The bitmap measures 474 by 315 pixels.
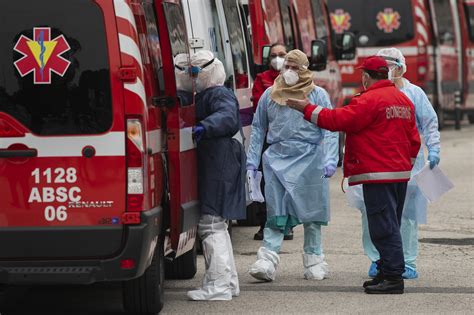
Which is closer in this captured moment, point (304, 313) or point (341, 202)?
point (304, 313)

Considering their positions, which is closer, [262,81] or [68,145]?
[68,145]

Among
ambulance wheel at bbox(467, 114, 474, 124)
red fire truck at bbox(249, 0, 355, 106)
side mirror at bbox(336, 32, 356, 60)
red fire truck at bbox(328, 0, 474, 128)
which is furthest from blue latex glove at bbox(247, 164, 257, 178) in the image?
ambulance wheel at bbox(467, 114, 474, 124)

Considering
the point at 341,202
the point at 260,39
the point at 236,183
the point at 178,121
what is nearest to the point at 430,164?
the point at 236,183

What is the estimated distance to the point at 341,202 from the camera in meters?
17.1

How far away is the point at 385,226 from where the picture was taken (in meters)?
10.1

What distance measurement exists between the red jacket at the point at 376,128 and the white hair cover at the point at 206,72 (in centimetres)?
65

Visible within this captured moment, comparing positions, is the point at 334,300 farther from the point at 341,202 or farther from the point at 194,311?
the point at 341,202

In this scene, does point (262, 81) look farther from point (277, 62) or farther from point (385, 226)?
point (385, 226)

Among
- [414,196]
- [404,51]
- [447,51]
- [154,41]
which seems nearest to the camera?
[154,41]

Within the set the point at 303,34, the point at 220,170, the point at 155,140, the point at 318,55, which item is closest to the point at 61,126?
the point at 155,140

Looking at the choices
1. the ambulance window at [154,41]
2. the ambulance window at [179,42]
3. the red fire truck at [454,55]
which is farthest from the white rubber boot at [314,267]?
the red fire truck at [454,55]

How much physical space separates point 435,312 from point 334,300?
82cm

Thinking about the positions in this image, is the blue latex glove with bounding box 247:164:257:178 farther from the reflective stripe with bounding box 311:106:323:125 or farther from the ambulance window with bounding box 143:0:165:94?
the ambulance window with bounding box 143:0:165:94

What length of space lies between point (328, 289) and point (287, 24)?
300 inches
